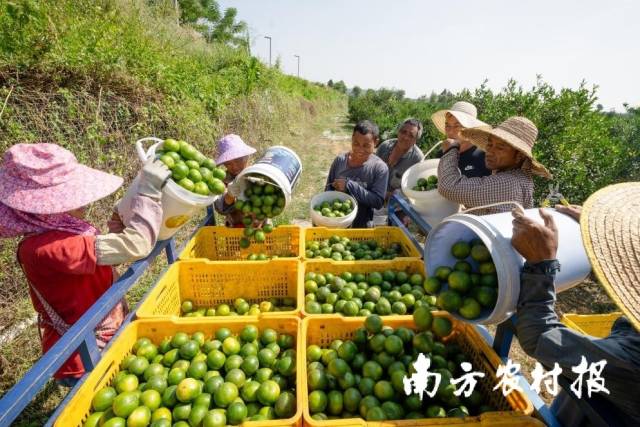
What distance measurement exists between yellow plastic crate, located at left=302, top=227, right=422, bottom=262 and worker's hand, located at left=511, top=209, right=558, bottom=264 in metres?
1.94

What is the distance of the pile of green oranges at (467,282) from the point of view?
190cm

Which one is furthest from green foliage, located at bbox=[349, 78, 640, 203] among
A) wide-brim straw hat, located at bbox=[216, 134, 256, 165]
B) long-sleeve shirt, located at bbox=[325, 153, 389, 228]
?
wide-brim straw hat, located at bbox=[216, 134, 256, 165]

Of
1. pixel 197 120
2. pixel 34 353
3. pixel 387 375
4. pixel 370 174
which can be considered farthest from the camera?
pixel 197 120

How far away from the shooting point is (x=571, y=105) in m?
6.92

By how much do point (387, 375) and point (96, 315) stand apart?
69.6 inches

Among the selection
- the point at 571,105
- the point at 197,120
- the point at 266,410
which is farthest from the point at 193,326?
the point at 571,105

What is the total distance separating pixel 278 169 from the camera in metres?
2.95

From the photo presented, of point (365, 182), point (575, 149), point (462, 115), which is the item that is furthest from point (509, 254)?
point (575, 149)

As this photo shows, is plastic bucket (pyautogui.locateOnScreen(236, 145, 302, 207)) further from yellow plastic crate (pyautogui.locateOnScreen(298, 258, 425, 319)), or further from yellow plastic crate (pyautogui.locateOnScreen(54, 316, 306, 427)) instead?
yellow plastic crate (pyautogui.locateOnScreen(54, 316, 306, 427))

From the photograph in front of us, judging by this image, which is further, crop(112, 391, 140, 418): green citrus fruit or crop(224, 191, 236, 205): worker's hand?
crop(224, 191, 236, 205): worker's hand

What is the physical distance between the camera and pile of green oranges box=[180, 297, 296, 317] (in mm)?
2828

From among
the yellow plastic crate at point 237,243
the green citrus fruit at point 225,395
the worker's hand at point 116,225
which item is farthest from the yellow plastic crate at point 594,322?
the worker's hand at point 116,225

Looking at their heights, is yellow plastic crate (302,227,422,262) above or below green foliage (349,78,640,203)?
below

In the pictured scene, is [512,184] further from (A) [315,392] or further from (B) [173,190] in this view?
(B) [173,190]
